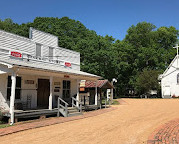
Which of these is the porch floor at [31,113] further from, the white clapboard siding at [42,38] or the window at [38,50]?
the white clapboard siding at [42,38]

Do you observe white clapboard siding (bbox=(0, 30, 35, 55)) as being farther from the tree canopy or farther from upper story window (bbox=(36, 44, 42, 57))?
the tree canopy

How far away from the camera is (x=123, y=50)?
44156 millimetres

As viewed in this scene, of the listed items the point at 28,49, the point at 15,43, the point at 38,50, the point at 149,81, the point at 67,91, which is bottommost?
the point at 67,91

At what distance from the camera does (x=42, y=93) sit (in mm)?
14273

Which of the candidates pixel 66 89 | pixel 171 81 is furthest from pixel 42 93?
pixel 171 81

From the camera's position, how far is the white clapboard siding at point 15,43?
12806mm

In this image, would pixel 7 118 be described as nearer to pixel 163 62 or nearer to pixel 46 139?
pixel 46 139

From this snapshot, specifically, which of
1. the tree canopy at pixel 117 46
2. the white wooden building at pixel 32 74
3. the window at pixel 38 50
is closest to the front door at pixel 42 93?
the white wooden building at pixel 32 74

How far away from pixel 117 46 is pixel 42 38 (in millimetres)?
31195

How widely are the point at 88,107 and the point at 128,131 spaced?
8.09m

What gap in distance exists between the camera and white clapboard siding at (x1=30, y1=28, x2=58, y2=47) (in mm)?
15575

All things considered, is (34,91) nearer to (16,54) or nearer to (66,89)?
(16,54)

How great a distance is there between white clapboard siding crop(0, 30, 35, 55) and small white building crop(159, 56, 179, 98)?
94.0 ft

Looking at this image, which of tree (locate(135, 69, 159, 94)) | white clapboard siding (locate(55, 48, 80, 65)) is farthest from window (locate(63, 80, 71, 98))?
tree (locate(135, 69, 159, 94))
